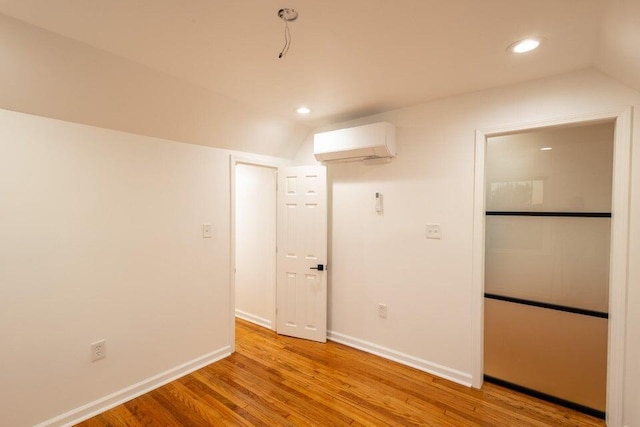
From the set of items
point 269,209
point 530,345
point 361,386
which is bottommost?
point 361,386

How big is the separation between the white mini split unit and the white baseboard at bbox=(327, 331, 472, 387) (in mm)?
1929

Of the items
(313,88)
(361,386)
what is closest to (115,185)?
(313,88)

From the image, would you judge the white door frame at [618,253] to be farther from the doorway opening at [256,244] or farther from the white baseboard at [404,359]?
the doorway opening at [256,244]

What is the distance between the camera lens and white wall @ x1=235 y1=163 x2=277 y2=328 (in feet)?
12.2

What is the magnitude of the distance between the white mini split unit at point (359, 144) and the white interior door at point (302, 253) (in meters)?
0.26

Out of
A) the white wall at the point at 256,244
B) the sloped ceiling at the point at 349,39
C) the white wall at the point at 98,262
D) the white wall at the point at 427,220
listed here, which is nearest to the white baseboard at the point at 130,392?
the white wall at the point at 98,262

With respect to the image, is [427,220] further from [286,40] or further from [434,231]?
[286,40]

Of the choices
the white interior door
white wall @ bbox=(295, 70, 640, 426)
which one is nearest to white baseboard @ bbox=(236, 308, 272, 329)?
the white interior door

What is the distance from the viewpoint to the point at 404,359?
2.89 m

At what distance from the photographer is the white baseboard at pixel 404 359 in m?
2.59

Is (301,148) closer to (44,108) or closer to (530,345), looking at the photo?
(44,108)

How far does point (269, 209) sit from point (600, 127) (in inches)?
125

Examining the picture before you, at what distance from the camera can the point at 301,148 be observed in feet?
12.2

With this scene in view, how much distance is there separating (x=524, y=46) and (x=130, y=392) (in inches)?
144
